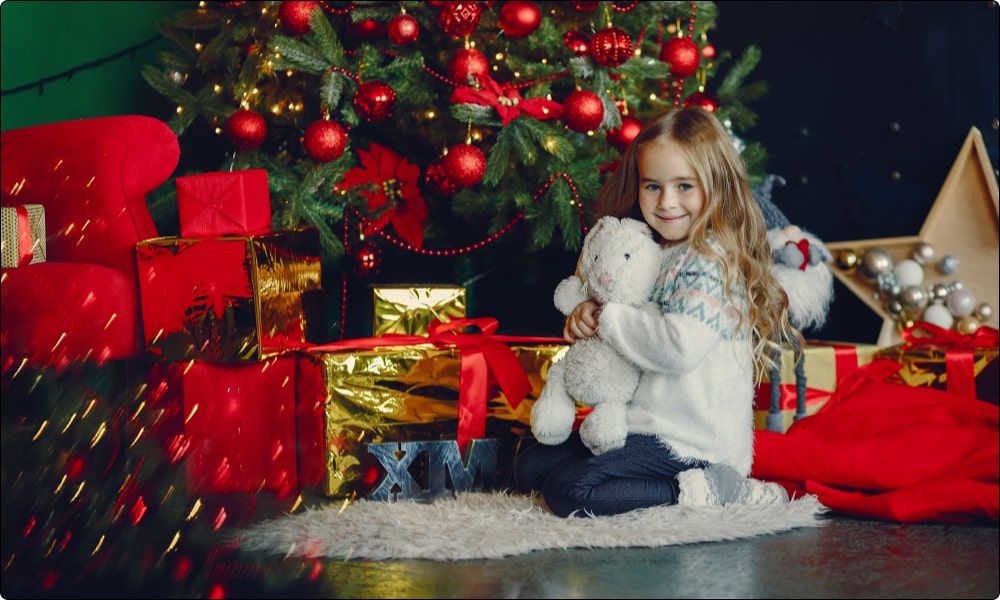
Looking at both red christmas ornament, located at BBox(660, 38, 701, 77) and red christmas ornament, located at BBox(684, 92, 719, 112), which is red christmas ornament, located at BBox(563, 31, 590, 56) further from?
red christmas ornament, located at BBox(684, 92, 719, 112)

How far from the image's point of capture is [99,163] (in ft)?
7.65

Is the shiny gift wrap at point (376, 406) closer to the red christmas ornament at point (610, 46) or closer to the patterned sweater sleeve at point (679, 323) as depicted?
the patterned sweater sleeve at point (679, 323)

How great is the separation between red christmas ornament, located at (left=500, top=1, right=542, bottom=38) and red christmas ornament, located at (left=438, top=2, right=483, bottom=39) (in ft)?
0.24

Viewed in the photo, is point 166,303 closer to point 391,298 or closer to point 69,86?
point 391,298

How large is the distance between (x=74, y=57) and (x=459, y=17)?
5.75ft

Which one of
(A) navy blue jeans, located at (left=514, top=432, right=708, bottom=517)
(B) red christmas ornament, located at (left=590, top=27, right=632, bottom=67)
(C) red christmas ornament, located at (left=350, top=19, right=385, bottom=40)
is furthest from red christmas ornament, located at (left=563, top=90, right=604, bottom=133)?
(A) navy blue jeans, located at (left=514, top=432, right=708, bottom=517)

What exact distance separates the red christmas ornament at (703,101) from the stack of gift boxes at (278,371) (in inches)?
43.2

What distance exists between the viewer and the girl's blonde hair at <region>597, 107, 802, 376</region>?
1.96m

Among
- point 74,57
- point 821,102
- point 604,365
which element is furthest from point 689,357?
point 74,57

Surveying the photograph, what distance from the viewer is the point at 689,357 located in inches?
72.9

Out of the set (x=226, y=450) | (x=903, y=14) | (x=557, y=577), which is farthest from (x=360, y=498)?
(x=903, y=14)

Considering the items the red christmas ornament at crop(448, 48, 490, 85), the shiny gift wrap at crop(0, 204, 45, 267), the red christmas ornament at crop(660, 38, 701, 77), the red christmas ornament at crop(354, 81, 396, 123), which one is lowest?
the shiny gift wrap at crop(0, 204, 45, 267)

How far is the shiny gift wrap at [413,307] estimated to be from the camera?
234 centimetres

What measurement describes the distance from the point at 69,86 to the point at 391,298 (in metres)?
1.95
